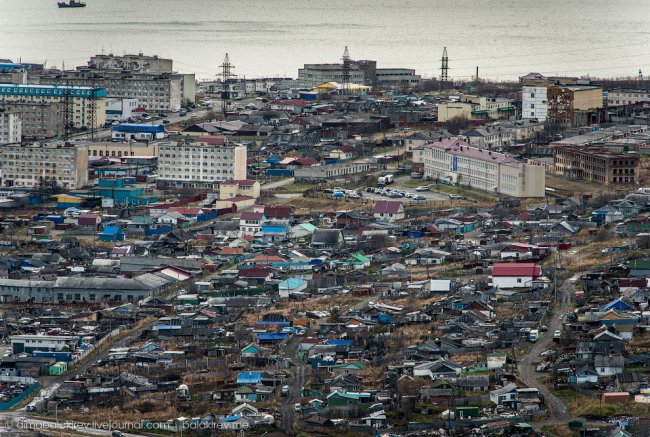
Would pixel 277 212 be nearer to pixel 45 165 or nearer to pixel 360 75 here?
pixel 45 165

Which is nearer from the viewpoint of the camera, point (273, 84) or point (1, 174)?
point (1, 174)

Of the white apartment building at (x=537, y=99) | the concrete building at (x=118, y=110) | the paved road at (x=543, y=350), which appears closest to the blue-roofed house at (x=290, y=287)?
the paved road at (x=543, y=350)

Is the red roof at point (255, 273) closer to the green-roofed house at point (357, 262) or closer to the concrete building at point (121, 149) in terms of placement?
the green-roofed house at point (357, 262)

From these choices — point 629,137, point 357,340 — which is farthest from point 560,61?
point 357,340

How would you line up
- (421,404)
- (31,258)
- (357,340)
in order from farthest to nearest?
(31,258) → (357,340) → (421,404)

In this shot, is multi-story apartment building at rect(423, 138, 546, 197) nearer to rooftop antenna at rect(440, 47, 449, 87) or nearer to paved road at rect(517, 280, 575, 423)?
paved road at rect(517, 280, 575, 423)

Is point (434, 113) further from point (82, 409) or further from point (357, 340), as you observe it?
point (82, 409)

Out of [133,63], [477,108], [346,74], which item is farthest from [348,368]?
[133,63]
